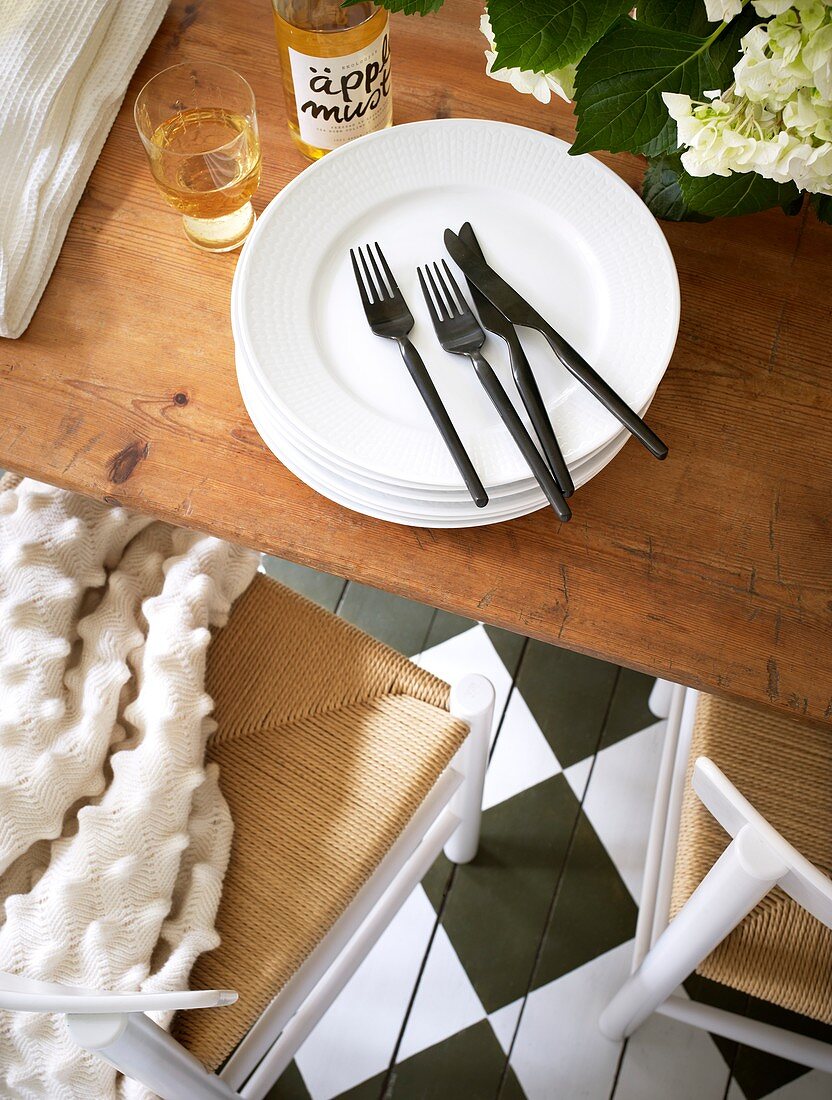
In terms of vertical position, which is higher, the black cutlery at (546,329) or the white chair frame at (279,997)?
the black cutlery at (546,329)

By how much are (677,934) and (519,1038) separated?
19.5 inches

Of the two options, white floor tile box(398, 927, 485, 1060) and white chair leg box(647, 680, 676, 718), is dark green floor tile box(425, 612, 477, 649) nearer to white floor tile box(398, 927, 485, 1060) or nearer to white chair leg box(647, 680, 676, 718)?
white chair leg box(647, 680, 676, 718)

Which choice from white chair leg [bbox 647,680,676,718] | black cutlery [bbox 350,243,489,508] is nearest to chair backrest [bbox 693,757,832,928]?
black cutlery [bbox 350,243,489,508]

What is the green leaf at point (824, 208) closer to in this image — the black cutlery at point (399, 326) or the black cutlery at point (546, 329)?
the black cutlery at point (546, 329)

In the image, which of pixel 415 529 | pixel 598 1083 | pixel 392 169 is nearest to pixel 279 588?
pixel 415 529

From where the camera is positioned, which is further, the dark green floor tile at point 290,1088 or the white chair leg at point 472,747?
the dark green floor tile at point 290,1088

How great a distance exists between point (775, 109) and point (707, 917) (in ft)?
2.01

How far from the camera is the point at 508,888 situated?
1.37m

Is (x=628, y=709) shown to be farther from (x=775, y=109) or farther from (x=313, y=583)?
(x=775, y=109)

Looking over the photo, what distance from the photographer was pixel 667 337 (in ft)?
2.38

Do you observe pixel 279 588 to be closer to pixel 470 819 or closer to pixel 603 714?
pixel 470 819

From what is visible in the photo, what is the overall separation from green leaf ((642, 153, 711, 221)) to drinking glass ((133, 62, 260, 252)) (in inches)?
12.8

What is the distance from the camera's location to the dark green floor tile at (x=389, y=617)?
4.98 feet

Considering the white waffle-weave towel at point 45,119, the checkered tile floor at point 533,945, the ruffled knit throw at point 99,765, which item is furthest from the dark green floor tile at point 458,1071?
the white waffle-weave towel at point 45,119
